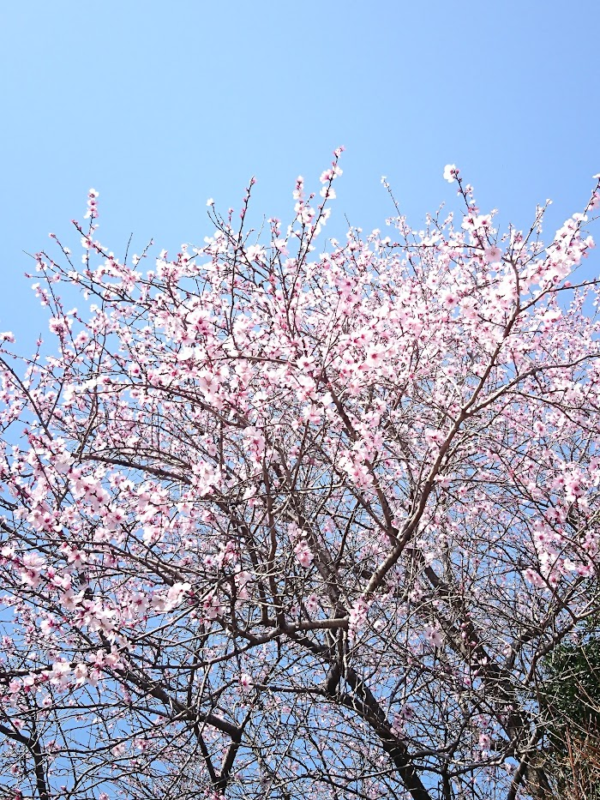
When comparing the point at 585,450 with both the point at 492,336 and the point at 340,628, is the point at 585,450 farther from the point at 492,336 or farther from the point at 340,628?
the point at 340,628

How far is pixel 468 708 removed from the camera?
17.5 ft

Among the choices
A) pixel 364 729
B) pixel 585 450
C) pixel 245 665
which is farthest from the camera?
pixel 585 450

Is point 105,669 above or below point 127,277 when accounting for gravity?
below

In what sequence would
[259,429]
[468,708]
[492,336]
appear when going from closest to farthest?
[259,429], [492,336], [468,708]

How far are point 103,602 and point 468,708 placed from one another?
310 cm

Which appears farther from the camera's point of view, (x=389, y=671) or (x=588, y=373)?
(x=588, y=373)

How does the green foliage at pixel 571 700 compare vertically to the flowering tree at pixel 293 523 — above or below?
below

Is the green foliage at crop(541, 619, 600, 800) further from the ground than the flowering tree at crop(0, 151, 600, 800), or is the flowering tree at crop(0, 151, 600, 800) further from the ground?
the flowering tree at crop(0, 151, 600, 800)

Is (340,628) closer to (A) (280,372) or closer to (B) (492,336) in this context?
(A) (280,372)

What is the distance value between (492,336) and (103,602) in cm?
291


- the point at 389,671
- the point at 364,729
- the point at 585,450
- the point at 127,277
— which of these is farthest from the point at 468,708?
the point at 127,277

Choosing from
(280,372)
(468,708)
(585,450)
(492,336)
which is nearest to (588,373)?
(585,450)

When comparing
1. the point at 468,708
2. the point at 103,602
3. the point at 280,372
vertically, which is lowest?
the point at 468,708

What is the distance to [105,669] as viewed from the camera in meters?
3.47
